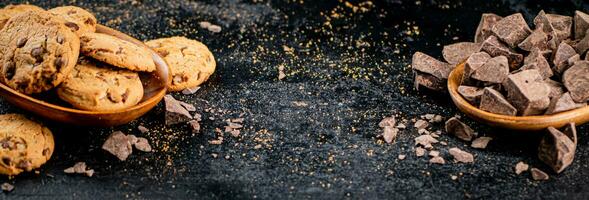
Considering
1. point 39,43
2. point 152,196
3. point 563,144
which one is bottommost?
point 152,196

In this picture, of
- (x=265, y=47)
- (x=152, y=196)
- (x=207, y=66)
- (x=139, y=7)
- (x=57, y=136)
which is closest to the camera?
(x=152, y=196)

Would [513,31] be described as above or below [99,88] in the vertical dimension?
above

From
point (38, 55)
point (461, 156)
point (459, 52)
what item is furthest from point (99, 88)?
point (459, 52)

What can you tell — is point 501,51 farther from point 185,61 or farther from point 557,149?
point 185,61

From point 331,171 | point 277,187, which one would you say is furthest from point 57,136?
point 331,171

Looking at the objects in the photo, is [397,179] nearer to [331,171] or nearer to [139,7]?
[331,171]

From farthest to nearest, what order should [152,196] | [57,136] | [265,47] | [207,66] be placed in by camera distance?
[265,47] < [207,66] < [57,136] < [152,196]

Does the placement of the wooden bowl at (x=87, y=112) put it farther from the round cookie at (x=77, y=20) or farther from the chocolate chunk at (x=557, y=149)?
the chocolate chunk at (x=557, y=149)
